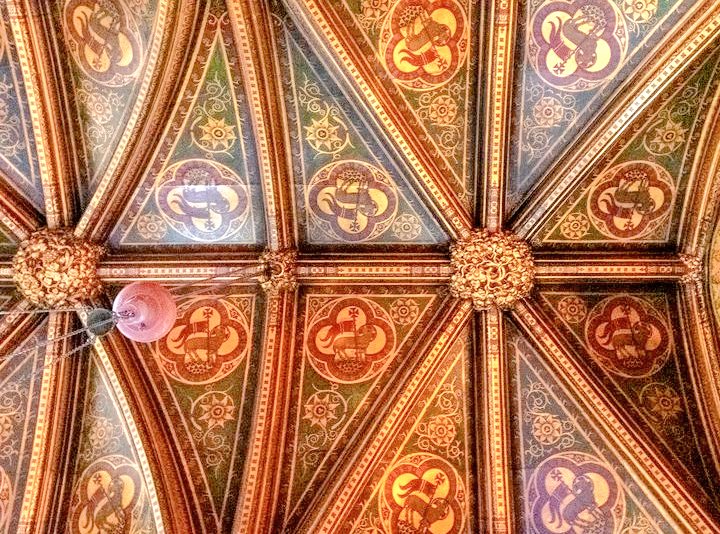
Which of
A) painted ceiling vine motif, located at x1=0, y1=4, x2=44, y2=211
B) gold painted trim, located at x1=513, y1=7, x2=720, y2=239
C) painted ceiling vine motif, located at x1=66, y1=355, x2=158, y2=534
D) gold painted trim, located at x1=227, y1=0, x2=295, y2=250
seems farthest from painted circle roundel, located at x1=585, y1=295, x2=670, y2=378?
painted ceiling vine motif, located at x1=0, y1=4, x2=44, y2=211

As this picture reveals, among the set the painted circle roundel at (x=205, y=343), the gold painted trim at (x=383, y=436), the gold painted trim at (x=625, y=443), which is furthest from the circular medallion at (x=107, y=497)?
the gold painted trim at (x=625, y=443)

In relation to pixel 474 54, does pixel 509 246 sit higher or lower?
lower

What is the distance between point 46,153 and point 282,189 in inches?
109

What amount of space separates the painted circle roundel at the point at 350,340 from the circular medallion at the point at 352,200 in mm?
886

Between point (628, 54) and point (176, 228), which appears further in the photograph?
point (176, 228)

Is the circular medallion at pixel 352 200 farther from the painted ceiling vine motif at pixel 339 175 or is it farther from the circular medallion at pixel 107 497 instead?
the circular medallion at pixel 107 497

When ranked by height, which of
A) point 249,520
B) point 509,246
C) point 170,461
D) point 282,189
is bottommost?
point 249,520

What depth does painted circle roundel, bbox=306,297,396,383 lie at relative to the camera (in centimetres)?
866

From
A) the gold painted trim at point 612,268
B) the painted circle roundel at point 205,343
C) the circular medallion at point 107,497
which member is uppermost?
the gold painted trim at point 612,268

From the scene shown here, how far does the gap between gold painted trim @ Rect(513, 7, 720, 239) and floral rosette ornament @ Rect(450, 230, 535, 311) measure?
1.08 ft

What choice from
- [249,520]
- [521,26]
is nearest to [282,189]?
[521,26]

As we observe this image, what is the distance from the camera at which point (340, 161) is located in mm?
8445

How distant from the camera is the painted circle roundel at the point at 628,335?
8.62m

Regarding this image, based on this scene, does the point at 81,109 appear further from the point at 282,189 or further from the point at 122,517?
the point at 122,517
